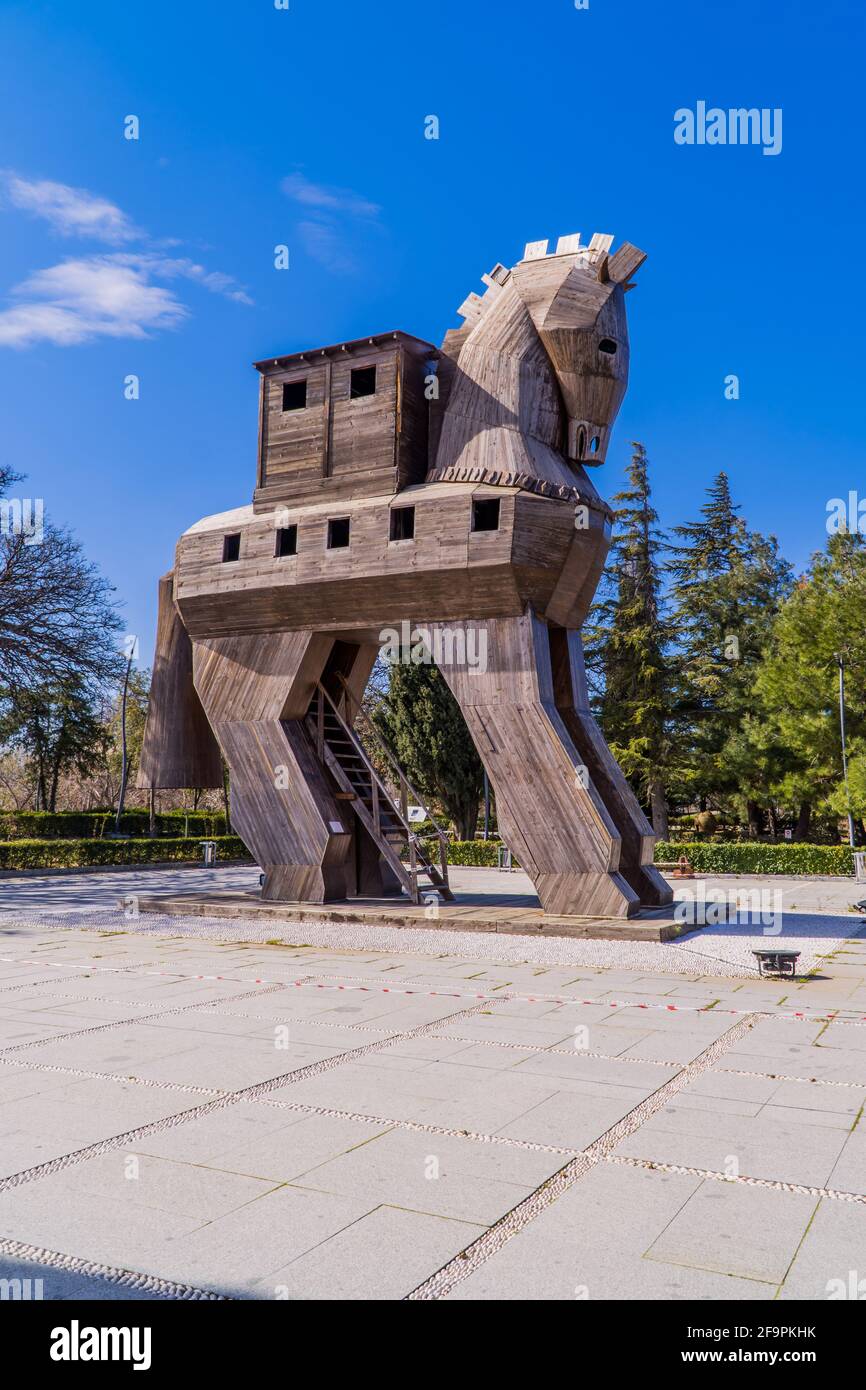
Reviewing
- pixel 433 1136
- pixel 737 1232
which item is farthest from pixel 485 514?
pixel 737 1232

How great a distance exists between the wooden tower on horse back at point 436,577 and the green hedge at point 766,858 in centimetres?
1277

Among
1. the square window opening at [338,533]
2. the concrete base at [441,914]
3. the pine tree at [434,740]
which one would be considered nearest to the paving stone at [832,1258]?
the concrete base at [441,914]

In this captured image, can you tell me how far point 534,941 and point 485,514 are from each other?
6.10m

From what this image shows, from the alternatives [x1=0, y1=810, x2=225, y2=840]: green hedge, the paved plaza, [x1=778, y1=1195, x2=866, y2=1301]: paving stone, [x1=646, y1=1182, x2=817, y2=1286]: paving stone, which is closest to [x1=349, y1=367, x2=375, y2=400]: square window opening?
the paved plaza

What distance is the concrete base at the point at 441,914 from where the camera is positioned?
13336 millimetres

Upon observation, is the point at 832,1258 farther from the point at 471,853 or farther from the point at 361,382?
the point at 471,853

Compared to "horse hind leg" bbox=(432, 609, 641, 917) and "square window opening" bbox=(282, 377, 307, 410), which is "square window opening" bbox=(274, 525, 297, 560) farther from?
"horse hind leg" bbox=(432, 609, 641, 917)

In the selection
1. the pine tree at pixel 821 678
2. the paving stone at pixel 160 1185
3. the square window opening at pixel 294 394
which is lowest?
the paving stone at pixel 160 1185

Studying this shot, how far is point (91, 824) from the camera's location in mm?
39688

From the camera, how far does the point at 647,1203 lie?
4648 mm

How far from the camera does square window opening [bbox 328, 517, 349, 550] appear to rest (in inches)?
614

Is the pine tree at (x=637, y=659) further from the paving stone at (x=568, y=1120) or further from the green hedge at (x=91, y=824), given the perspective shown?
the paving stone at (x=568, y=1120)

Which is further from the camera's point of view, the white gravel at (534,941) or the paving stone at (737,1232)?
the white gravel at (534,941)
